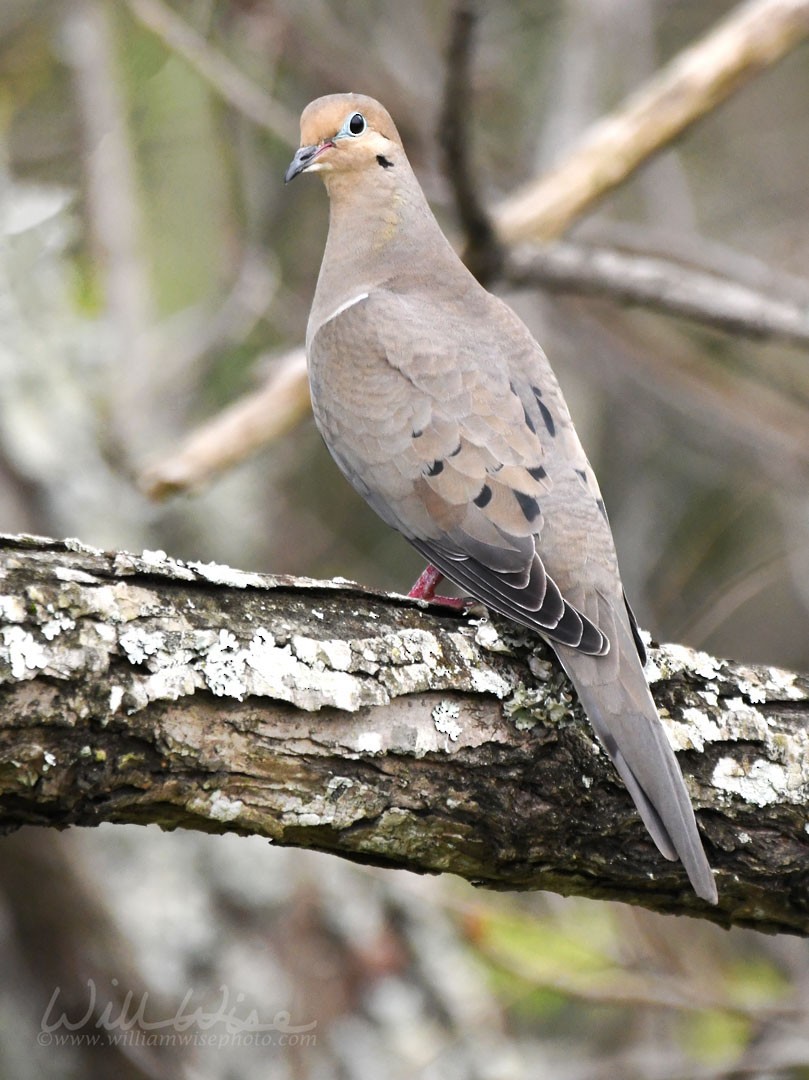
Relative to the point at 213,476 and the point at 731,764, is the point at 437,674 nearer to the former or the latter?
the point at 731,764

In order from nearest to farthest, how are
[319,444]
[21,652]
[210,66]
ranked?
1. [21,652]
2. [210,66]
3. [319,444]

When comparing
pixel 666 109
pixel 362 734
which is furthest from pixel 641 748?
pixel 666 109

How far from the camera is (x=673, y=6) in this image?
750 centimetres

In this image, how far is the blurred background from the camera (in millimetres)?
4445

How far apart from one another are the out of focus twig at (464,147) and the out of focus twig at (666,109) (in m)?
0.12

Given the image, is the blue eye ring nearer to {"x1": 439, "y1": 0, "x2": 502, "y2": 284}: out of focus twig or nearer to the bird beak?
the bird beak

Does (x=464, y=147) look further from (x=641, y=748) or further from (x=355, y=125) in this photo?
(x=641, y=748)

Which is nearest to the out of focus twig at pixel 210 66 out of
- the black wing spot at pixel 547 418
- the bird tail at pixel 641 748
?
the black wing spot at pixel 547 418

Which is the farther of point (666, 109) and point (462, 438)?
point (666, 109)

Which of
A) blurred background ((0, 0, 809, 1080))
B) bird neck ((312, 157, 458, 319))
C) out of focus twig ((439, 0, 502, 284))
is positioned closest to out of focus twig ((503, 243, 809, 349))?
out of focus twig ((439, 0, 502, 284))

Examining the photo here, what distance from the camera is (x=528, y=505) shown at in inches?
118

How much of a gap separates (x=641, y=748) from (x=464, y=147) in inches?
93.7

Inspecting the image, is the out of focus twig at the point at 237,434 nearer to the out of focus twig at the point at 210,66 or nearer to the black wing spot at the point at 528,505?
Result: the out of focus twig at the point at 210,66

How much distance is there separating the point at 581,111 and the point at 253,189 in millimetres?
1890
